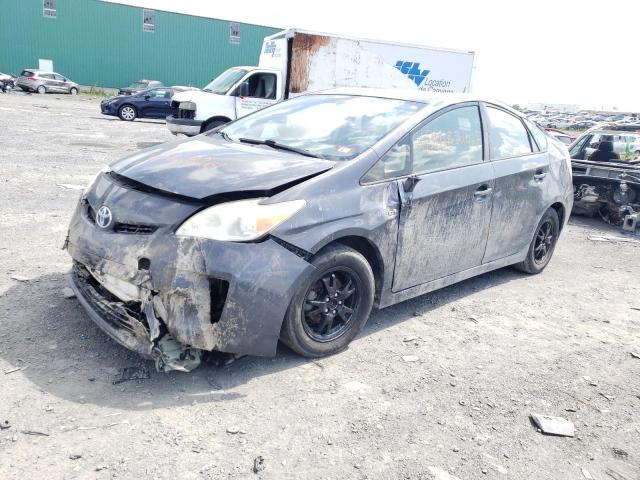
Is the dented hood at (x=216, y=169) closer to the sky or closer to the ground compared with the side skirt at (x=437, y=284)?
closer to the sky

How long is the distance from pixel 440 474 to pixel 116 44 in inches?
1863

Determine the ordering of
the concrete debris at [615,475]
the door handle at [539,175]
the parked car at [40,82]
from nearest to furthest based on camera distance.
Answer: the concrete debris at [615,475] < the door handle at [539,175] < the parked car at [40,82]

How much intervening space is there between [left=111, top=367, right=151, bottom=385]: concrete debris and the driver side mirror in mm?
11666

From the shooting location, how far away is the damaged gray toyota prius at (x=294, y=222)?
293 cm

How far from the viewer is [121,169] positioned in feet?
11.6

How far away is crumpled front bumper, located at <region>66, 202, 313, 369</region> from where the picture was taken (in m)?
2.89

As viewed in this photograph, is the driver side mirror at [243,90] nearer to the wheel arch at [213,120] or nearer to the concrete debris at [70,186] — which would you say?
the wheel arch at [213,120]

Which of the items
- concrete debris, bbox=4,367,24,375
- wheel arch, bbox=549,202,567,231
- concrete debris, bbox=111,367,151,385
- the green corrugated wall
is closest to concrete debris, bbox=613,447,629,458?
concrete debris, bbox=111,367,151,385

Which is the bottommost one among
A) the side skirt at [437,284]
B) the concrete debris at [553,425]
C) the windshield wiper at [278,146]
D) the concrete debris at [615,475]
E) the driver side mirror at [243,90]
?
the concrete debris at [615,475]

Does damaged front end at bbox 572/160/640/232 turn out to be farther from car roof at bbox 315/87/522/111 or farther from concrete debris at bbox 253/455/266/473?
concrete debris at bbox 253/455/266/473

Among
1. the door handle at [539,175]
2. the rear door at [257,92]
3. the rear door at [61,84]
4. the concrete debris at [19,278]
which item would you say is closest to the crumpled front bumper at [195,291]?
the concrete debris at [19,278]

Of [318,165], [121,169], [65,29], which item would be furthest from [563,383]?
[65,29]

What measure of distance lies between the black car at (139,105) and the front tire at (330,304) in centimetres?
1952

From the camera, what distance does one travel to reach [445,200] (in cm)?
399
